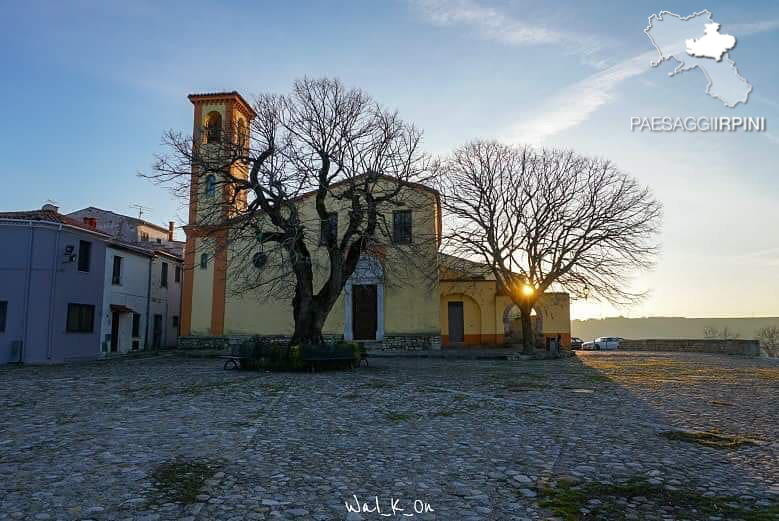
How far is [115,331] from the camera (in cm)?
2797

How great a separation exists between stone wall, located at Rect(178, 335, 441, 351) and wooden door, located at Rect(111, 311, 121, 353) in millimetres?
3398

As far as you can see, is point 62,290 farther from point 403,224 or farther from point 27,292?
point 403,224

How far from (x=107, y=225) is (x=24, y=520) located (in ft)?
136

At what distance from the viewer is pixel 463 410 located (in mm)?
9594

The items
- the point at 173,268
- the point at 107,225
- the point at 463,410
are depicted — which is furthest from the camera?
the point at 107,225

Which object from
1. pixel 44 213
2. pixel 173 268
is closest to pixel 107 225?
pixel 173 268

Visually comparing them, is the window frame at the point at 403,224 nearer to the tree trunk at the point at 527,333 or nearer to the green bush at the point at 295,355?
the tree trunk at the point at 527,333

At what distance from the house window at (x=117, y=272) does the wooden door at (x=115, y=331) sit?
1711 millimetres

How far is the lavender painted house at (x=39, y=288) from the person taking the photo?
21656 millimetres

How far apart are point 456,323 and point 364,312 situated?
7.19m

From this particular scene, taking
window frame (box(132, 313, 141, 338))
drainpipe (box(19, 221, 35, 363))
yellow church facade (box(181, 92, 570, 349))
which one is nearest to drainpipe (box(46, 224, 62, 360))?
drainpipe (box(19, 221, 35, 363))

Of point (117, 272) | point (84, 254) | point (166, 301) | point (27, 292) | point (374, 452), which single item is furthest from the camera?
point (166, 301)

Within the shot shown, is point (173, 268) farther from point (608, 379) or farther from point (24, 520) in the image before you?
point (24, 520)

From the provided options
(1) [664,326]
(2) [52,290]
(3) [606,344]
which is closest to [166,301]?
(2) [52,290]
